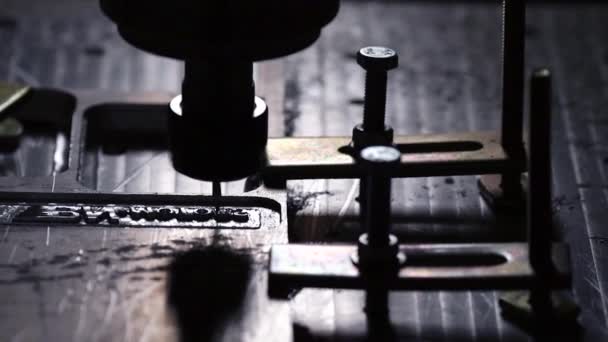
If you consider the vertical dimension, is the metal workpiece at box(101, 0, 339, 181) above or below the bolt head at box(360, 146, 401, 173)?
above

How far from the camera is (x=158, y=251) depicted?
102 cm

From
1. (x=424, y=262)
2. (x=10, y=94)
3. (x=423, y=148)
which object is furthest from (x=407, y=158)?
(x=10, y=94)

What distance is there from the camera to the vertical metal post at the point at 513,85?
3.68 feet

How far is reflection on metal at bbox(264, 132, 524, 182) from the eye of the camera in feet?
3.68

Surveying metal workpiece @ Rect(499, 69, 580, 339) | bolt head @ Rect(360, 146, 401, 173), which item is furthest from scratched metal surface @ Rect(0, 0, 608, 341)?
bolt head @ Rect(360, 146, 401, 173)

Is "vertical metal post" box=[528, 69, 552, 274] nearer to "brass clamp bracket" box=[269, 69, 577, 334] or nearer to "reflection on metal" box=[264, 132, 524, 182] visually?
"brass clamp bracket" box=[269, 69, 577, 334]

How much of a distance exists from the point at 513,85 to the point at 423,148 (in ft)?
0.40

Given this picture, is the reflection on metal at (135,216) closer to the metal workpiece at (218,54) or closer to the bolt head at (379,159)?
the metal workpiece at (218,54)

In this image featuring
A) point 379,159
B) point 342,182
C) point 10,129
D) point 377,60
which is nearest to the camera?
point 379,159

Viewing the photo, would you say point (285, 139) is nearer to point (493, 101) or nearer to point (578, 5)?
point (493, 101)

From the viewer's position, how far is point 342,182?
121 centimetres

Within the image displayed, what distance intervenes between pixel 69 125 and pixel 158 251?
42 centimetres

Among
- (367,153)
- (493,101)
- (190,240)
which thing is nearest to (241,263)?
(190,240)

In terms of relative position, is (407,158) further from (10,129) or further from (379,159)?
(10,129)
